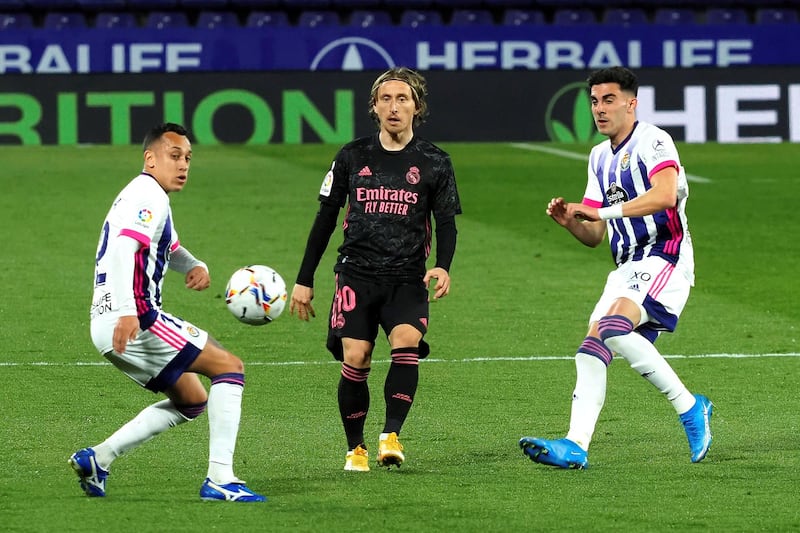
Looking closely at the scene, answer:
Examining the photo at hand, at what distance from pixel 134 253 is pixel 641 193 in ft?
7.58

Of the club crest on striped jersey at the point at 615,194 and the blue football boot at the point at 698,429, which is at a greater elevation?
the club crest on striped jersey at the point at 615,194

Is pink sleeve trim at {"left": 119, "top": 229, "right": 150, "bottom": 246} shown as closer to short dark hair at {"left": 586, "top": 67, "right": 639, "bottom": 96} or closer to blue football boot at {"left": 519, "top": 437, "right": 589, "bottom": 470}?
blue football boot at {"left": 519, "top": 437, "right": 589, "bottom": 470}

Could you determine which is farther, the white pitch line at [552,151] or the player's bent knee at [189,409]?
the white pitch line at [552,151]

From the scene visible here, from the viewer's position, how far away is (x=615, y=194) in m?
7.09

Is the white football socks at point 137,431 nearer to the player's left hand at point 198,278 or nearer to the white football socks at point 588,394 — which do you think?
the player's left hand at point 198,278

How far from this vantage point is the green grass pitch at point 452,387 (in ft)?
19.3

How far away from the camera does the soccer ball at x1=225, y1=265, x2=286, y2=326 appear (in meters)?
6.39

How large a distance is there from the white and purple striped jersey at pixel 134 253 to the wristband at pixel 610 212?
1831 millimetres

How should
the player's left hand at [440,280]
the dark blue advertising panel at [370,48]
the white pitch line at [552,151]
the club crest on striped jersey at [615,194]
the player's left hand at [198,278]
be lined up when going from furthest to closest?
the dark blue advertising panel at [370,48]
the white pitch line at [552,151]
the club crest on striped jersey at [615,194]
the player's left hand at [440,280]
the player's left hand at [198,278]

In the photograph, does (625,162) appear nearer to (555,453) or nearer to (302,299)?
(555,453)

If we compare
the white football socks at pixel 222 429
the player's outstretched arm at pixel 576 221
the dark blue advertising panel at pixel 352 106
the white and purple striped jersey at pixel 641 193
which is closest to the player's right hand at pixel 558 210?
the player's outstretched arm at pixel 576 221

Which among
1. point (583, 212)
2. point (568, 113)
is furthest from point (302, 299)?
point (568, 113)

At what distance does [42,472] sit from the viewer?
6.55 meters

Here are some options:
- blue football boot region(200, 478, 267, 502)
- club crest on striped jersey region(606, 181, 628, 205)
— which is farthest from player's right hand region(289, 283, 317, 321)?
club crest on striped jersey region(606, 181, 628, 205)
